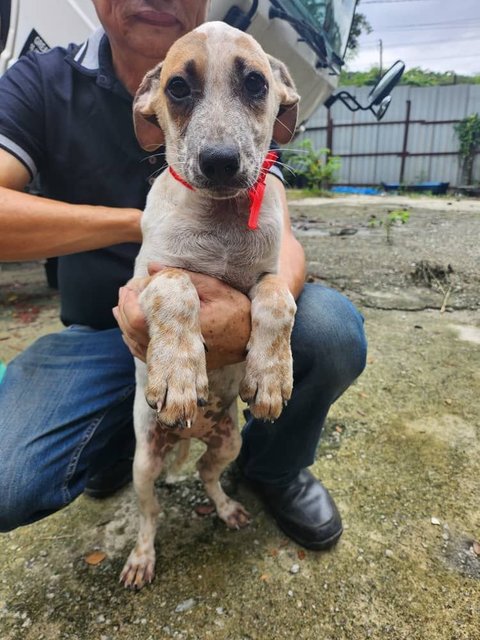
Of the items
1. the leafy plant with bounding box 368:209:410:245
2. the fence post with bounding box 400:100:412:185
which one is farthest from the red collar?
the fence post with bounding box 400:100:412:185

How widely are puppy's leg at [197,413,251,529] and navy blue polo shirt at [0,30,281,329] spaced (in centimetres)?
79

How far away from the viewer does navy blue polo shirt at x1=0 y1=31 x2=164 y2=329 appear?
6.50ft

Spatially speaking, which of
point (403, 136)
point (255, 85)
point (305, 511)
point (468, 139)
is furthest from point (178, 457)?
point (403, 136)

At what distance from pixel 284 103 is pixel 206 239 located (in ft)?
2.16

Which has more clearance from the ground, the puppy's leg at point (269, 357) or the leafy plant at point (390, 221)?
the puppy's leg at point (269, 357)

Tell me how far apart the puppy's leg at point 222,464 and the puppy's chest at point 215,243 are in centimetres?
65

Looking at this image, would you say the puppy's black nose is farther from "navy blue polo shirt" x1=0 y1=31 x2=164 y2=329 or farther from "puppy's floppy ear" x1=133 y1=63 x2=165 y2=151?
"navy blue polo shirt" x1=0 y1=31 x2=164 y2=329

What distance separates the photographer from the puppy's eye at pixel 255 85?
5.31ft

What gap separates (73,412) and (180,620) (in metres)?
0.86

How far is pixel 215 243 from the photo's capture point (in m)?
1.71

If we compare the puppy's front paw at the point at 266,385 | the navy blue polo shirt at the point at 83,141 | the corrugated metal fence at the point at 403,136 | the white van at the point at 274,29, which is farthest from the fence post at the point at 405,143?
the puppy's front paw at the point at 266,385

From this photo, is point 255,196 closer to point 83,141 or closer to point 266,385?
point 266,385

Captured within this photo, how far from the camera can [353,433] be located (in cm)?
262

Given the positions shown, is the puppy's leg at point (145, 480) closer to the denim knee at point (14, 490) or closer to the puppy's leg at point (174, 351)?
the denim knee at point (14, 490)
